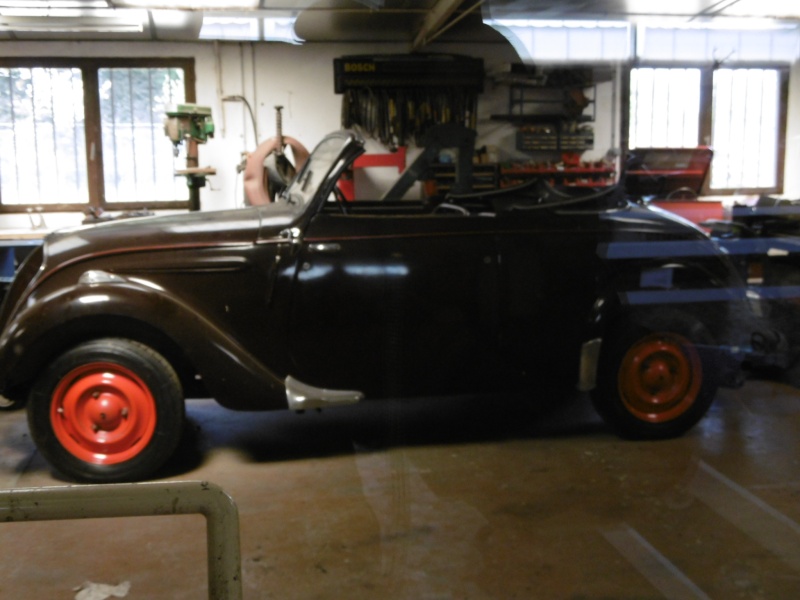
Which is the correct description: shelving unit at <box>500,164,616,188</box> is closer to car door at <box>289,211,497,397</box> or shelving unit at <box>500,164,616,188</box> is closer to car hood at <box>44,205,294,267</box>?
car door at <box>289,211,497,397</box>

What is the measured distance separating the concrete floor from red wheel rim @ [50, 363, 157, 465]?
0.11m

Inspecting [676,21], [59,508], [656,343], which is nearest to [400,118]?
[676,21]

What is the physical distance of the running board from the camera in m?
1.78

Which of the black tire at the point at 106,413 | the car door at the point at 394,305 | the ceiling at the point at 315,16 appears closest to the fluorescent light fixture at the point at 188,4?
the ceiling at the point at 315,16

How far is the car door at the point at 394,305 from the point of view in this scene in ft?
5.87

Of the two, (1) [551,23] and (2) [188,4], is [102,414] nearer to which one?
(2) [188,4]

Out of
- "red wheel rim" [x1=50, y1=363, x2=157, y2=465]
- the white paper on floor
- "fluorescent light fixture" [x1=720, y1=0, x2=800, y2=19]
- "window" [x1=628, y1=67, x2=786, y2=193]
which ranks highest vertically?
"fluorescent light fixture" [x1=720, y1=0, x2=800, y2=19]

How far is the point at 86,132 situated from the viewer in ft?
3.20

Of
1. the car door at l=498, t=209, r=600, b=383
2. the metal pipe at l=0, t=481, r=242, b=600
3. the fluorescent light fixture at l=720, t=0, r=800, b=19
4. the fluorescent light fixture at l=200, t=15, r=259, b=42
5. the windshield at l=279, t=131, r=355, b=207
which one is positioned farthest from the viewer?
the car door at l=498, t=209, r=600, b=383

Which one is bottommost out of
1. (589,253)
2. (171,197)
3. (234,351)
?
(234,351)

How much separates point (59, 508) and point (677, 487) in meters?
1.16

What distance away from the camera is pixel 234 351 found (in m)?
1.77

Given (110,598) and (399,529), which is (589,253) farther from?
(110,598)

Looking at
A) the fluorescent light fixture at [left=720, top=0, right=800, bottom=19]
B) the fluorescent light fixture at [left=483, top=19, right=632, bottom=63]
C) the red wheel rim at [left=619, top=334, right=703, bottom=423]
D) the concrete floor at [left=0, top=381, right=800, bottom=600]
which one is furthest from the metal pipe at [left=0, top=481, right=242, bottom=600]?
the red wheel rim at [left=619, top=334, right=703, bottom=423]
